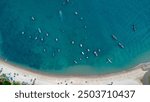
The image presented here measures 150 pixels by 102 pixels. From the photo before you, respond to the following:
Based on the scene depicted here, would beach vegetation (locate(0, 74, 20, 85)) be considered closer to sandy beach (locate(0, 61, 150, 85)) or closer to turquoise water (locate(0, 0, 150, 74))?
sandy beach (locate(0, 61, 150, 85))

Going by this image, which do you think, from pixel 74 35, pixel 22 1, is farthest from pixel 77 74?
pixel 22 1

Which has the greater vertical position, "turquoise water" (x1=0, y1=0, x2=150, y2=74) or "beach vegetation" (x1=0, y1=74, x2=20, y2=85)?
"turquoise water" (x1=0, y1=0, x2=150, y2=74)

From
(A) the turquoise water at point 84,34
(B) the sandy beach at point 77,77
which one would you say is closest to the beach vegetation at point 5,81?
(B) the sandy beach at point 77,77

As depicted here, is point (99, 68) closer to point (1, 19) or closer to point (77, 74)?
point (77, 74)

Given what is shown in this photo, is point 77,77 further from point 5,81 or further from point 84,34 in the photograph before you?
point 5,81

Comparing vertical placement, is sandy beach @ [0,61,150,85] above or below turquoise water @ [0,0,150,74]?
below

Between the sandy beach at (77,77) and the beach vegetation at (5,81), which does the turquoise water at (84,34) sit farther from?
the beach vegetation at (5,81)

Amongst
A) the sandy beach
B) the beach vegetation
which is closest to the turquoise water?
the sandy beach
